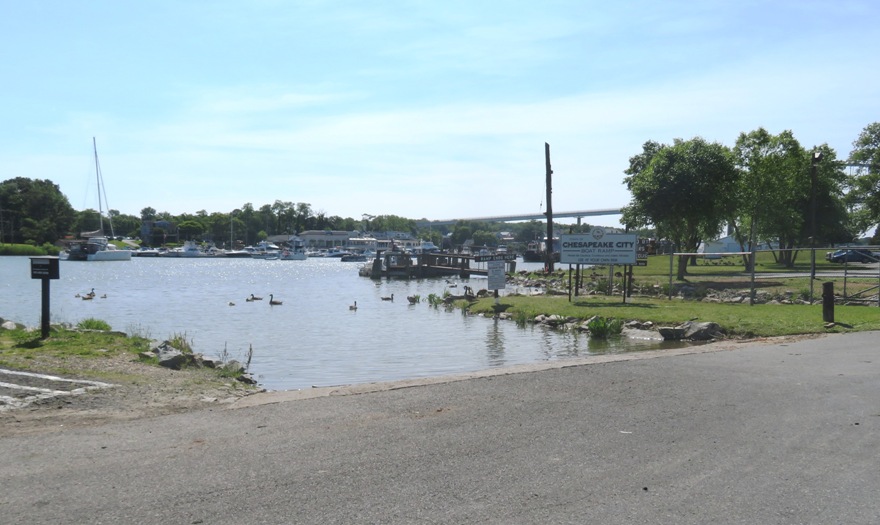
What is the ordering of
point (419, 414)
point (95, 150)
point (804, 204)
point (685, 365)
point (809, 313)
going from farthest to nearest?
point (95, 150), point (804, 204), point (809, 313), point (685, 365), point (419, 414)

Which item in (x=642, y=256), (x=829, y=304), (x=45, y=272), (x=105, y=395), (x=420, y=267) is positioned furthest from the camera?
(x=420, y=267)

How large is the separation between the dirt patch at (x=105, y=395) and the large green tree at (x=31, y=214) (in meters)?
137

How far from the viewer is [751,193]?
4691 cm

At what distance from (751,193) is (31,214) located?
4989 inches

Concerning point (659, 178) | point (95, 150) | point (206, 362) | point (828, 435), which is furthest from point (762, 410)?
point (95, 150)

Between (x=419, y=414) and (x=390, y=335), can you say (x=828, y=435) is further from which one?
(x=390, y=335)

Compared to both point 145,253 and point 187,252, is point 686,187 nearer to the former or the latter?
point 145,253

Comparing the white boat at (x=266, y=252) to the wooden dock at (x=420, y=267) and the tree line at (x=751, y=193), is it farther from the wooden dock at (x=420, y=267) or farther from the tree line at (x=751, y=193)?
the tree line at (x=751, y=193)

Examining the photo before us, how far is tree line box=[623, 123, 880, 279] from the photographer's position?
117ft

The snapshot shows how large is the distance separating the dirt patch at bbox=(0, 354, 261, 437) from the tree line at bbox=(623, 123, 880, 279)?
1994 centimetres

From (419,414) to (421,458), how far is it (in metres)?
1.76

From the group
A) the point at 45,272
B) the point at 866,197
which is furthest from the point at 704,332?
the point at 866,197

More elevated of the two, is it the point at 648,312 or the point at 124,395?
the point at 124,395

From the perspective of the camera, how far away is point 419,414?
329 inches
